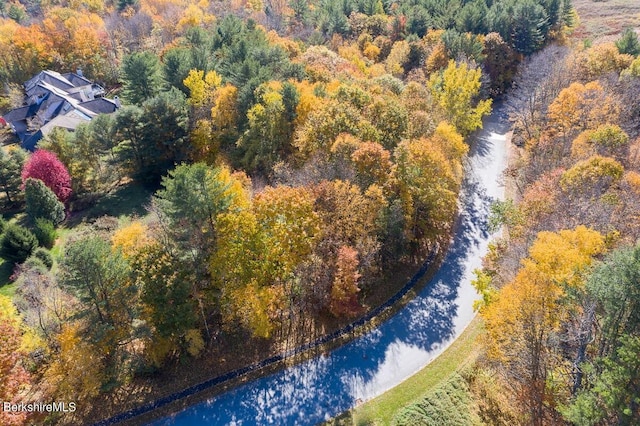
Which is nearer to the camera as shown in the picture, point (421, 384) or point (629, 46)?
point (421, 384)

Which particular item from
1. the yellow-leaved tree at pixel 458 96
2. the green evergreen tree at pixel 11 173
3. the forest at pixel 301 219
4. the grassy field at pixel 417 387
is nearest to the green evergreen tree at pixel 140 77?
the forest at pixel 301 219

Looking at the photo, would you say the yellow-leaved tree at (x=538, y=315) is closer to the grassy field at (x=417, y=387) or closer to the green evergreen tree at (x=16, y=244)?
the grassy field at (x=417, y=387)

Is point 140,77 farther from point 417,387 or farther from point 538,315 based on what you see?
point 538,315

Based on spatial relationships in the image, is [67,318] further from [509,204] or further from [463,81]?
[463,81]

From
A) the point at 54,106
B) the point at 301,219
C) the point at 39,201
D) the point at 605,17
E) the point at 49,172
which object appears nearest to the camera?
the point at 301,219

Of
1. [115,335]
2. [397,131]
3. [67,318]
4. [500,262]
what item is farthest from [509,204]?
[67,318]

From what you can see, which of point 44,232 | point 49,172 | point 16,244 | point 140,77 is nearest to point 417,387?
point 16,244
